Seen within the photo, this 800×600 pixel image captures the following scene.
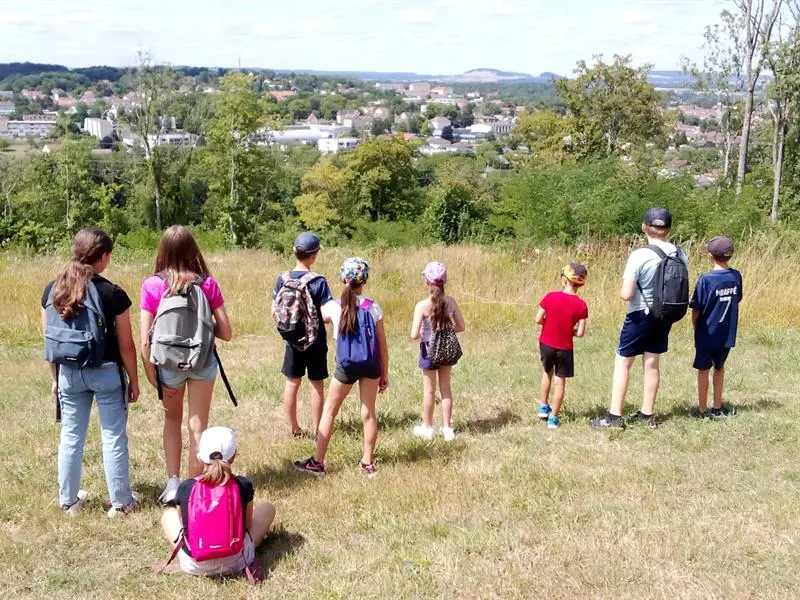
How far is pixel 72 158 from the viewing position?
50.0 meters

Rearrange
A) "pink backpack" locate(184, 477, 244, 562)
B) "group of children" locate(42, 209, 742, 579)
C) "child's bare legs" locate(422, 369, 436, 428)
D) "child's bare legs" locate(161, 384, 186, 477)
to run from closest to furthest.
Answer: "pink backpack" locate(184, 477, 244, 562) → "group of children" locate(42, 209, 742, 579) → "child's bare legs" locate(161, 384, 186, 477) → "child's bare legs" locate(422, 369, 436, 428)

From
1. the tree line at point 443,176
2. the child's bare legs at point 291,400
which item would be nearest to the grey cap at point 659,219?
the child's bare legs at point 291,400

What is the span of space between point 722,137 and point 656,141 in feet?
14.4

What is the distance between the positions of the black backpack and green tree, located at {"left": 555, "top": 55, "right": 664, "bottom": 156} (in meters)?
35.0

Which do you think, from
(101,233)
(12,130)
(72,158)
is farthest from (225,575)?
(12,130)

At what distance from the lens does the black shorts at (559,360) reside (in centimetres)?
623

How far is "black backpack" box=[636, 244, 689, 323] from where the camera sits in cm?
574

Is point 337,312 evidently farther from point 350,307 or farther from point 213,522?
point 213,522

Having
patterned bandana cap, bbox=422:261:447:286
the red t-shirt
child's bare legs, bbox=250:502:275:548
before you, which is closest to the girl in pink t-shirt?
child's bare legs, bbox=250:502:275:548

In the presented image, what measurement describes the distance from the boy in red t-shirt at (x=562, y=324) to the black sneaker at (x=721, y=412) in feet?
4.28

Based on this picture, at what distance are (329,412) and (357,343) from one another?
53 cm

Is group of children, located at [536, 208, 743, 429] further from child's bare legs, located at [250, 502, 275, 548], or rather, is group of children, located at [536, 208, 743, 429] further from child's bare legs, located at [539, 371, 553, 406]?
child's bare legs, located at [250, 502, 275, 548]

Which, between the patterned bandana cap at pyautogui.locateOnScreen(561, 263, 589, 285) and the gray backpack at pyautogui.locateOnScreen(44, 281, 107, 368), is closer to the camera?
the gray backpack at pyautogui.locateOnScreen(44, 281, 107, 368)

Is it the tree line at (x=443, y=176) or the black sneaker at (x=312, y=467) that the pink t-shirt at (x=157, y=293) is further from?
the tree line at (x=443, y=176)
